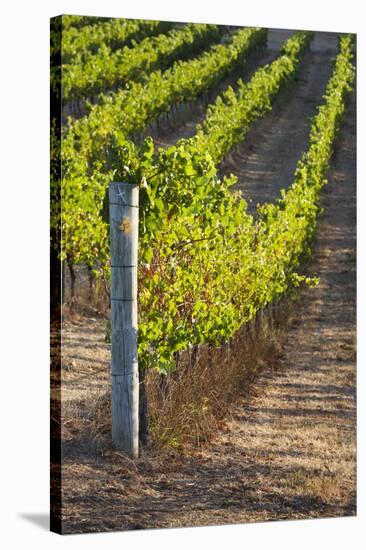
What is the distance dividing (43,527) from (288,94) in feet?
16.9

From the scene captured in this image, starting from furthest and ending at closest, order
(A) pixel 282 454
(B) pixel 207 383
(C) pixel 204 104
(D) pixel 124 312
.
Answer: (C) pixel 204 104 → (B) pixel 207 383 → (A) pixel 282 454 → (D) pixel 124 312

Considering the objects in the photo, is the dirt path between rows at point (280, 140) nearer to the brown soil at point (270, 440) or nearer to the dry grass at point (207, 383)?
the brown soil at point (270, 440)

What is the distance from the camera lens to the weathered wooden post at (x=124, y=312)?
7000 mm

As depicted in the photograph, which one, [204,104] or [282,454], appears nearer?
[282,454]

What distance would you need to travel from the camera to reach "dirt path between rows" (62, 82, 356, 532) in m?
7.00

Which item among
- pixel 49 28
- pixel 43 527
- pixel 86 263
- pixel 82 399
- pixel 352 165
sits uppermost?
pixel 49 28

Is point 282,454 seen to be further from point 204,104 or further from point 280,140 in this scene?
point 204,104

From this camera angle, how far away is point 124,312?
277 inches

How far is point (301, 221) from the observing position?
10.2m

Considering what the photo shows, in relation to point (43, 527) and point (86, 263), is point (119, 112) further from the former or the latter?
point (43, 527)

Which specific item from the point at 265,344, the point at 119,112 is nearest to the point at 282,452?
the point at 265,344

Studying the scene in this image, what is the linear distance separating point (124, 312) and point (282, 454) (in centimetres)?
162

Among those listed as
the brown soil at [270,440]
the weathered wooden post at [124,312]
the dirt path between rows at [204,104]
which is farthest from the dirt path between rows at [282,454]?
the dirt path between rows at [204,104]

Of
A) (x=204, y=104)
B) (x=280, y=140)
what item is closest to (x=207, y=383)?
(x=280, y=140)
